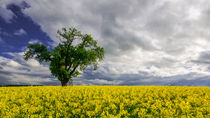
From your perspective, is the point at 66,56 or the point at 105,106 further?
the point at 66,56

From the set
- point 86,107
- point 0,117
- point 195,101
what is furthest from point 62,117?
point 195,101

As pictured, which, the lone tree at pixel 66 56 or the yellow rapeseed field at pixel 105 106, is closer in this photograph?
the yellow rapeseed field at pixel 105 106

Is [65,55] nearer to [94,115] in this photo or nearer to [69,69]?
[69,69]

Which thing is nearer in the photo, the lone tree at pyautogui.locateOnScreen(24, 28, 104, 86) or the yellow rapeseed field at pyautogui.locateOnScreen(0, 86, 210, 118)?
the yellow rapeseed field at pyautogui.locateOnScreen(0, 86, 210, 118)

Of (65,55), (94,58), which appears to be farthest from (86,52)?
(65,55)

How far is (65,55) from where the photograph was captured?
28125mm

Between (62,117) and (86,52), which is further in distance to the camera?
Answer: (86,52)

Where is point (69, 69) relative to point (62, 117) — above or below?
above

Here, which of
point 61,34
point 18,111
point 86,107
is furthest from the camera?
point 61,34

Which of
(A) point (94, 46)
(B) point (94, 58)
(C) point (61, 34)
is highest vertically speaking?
(C) point (61, 34)

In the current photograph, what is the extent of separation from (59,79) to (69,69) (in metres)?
2.91

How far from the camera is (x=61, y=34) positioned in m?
29.1

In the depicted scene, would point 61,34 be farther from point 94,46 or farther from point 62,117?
point 62,117

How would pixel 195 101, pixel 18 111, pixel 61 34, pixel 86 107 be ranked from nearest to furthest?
pixel 18 111
pixel 86 107
pixel 195 101
pixel 61 34
